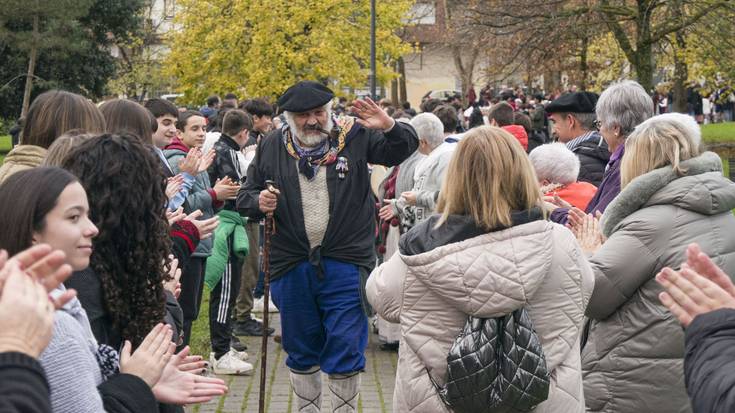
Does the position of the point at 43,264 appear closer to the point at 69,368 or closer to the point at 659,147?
the point at 69,368

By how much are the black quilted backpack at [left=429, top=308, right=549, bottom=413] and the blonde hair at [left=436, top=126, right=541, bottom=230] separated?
41 cm

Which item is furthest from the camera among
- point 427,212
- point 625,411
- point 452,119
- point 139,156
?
point 452,119

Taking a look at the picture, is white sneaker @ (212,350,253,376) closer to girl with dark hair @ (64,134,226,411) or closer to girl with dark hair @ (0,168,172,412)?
girl with dark hair @ (64,134,226,411)

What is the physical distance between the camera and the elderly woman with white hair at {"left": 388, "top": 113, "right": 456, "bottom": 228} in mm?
8414

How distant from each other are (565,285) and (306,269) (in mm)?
2618

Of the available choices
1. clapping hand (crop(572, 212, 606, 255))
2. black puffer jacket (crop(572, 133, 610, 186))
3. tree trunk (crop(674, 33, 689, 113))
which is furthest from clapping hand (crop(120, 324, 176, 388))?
tree trunk (crop(674, 33, 689, 113))

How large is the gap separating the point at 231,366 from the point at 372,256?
8.46 feet

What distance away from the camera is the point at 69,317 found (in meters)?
2.97

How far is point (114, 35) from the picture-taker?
42.5 meters

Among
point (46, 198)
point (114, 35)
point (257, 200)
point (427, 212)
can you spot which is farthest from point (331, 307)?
point (114, 35)

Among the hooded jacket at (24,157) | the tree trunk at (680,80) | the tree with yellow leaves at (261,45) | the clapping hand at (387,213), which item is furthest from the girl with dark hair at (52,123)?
the tree trunk at (680,80)

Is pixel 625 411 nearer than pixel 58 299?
No

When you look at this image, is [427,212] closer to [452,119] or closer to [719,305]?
[452,119]

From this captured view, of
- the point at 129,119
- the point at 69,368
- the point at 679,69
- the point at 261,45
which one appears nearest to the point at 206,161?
the point at 129,119
